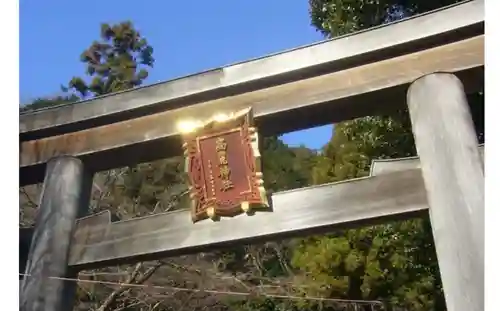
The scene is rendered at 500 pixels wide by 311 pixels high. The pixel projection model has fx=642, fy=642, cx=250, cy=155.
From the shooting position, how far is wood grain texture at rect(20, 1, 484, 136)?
2.32 metres

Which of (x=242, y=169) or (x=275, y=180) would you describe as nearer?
(x=242, y=169)

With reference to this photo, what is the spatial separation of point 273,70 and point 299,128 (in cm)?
27

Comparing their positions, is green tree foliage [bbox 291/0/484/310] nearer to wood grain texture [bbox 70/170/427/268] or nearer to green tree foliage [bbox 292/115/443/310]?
green tree foliage [bbox 292/115/443/310]

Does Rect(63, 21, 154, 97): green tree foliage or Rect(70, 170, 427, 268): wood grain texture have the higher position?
Rect(63, 21, 154, 97): green tree foliage

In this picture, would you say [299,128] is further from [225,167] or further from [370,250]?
[370,250]

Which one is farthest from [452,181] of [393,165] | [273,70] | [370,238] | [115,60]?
[115,60]

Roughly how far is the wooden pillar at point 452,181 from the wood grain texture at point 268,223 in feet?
0.35

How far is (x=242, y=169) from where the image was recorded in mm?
2520

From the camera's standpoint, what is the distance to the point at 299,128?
103 inches

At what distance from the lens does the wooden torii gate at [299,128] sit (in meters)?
2.17

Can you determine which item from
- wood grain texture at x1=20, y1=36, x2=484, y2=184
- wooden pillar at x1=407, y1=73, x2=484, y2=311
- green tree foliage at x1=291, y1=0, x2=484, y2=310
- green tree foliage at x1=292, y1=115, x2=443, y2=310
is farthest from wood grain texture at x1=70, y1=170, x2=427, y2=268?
green tree foliage at x1=292, y1=115, x2=443, y2=310

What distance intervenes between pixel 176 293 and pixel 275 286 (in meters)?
1.15
